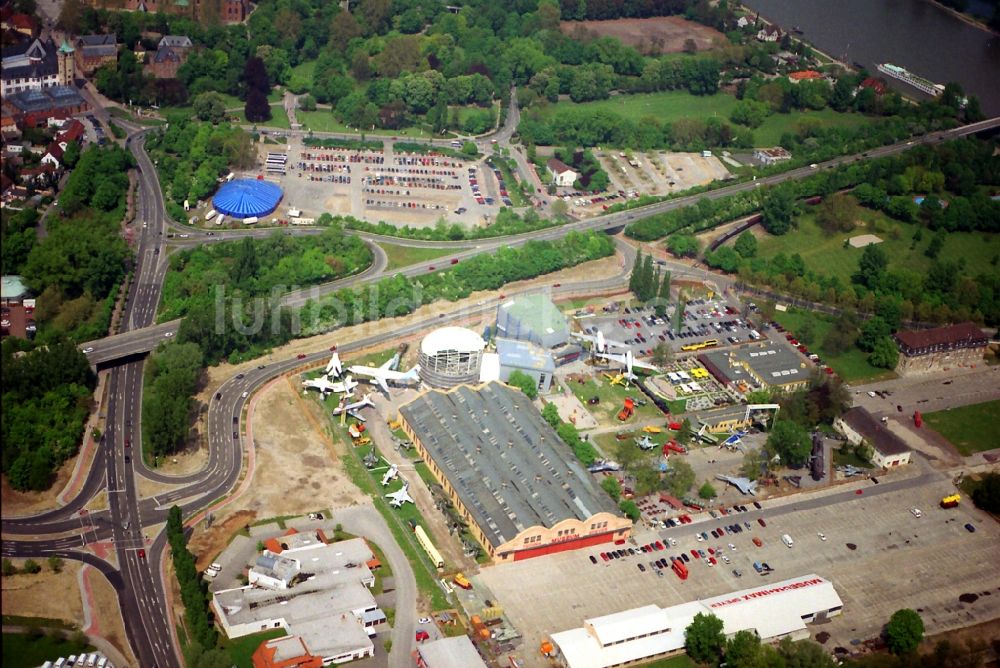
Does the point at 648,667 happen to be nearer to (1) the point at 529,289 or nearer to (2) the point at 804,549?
(2) the point at 804,549

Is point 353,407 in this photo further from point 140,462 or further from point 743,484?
point 743,484

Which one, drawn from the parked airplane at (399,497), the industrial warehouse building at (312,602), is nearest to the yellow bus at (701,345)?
the parked airplane at (399,497)

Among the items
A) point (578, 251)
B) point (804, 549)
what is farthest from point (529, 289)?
point (804, 549)

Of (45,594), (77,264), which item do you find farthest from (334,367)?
(45,594)

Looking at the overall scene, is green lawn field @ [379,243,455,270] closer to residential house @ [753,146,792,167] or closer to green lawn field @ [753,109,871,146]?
residential house @ [753,146,792,167]

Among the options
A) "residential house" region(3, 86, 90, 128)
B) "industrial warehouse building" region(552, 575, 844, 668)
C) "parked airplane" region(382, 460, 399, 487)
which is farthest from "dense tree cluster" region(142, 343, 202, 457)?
Answer: "industrial warehouse building" region(552, 575, 844, 668)
